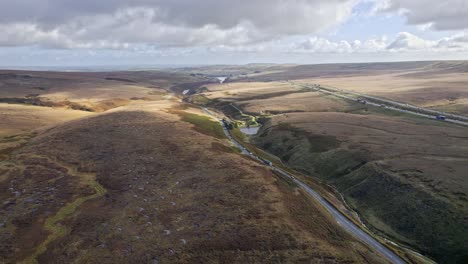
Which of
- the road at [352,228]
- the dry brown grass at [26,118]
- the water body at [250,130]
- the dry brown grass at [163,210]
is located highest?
the dry brown grass at [26,118]

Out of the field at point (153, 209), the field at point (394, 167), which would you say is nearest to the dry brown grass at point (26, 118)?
the field at point (153, 209)

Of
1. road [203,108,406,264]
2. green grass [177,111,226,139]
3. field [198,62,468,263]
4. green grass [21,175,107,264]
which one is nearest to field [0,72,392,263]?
green grass [21,175,107,264]

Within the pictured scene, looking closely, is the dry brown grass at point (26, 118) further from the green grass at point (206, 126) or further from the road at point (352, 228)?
the road at point (352, 228)

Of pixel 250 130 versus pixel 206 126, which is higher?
pixel 206 126

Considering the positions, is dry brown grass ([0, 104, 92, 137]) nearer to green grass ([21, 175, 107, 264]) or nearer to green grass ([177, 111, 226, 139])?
green grass ([177, 111, 226, 139])

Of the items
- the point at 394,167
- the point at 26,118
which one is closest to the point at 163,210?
the point at 394,167

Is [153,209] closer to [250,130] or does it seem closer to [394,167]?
[394,167]

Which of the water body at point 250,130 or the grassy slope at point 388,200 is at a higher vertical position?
the water body at point 250,130

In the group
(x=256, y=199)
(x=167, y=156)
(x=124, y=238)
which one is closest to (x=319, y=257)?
(x=256, y=199)
